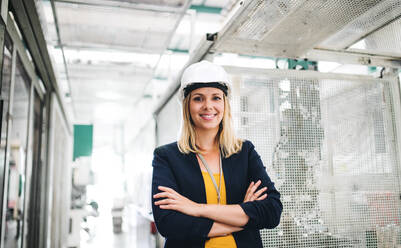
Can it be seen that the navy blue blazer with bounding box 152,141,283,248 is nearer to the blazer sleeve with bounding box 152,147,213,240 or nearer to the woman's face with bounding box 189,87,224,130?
the blazer sleeve with bounding box 152,147,213,240

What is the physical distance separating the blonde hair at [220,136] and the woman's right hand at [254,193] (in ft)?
0.51

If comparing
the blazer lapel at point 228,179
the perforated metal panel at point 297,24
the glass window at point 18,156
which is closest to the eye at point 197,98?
the blazer lapel at point 228,179

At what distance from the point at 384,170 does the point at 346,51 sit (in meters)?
0.79

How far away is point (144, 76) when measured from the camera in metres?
4.98

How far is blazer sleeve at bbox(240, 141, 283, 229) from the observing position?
1.29 metres

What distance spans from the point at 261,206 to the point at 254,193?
65 mm

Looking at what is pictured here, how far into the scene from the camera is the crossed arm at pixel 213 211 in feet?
4.10

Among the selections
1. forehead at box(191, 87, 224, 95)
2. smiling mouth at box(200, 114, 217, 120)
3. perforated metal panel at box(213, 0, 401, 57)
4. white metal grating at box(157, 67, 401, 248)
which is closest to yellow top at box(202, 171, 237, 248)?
smiling mouth at box(200, 114, 217, 120)

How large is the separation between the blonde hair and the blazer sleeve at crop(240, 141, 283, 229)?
0.35 feet

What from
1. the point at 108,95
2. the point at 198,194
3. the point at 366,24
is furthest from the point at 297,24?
the point at 108,95

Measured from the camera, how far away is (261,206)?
1307 mm

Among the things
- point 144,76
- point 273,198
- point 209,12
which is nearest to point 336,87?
point 273,198

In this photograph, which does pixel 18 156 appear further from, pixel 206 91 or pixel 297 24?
pixel 297 24

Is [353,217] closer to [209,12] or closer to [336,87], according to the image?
[336,87]
